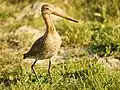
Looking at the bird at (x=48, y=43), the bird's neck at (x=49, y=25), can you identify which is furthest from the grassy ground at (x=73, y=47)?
the bird's neck at (x=49, y=25)

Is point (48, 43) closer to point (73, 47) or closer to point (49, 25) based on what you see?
point (49, 25)

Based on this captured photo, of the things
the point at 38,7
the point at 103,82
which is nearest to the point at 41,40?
the point at 103,82

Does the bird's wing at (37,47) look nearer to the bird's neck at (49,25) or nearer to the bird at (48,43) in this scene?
the bird at (48,43)

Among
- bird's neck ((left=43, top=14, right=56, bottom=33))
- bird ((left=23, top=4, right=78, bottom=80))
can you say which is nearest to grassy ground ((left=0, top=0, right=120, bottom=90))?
bird ((left=23, top=4, right=78, bottom=80))

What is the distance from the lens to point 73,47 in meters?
8.27

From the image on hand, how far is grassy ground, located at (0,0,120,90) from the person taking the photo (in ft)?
19.9

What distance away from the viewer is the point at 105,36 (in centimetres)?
815

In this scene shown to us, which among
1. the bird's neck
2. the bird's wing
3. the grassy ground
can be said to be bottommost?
the grassy ground

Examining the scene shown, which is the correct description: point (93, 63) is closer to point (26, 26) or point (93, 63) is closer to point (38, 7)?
point (26, 26)

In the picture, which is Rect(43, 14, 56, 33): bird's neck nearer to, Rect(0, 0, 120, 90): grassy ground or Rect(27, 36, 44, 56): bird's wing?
Rect(27, 36, 44, 56): bird's wing

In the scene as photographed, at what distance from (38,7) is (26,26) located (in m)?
1.02

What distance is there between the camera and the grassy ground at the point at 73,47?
607cm

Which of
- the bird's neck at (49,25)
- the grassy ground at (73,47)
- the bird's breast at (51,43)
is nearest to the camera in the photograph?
the grassy ground at (73,47)

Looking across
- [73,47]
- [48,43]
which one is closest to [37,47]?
[48,43]
